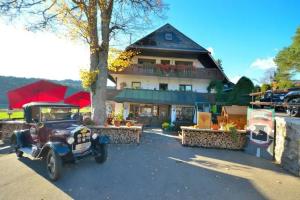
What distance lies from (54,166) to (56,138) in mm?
1126

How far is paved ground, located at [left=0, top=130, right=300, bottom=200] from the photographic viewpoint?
518cm

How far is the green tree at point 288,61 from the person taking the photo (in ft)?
64.4

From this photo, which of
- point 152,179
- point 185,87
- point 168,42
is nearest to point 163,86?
point 185,87

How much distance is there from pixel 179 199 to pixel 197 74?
18.9 meters

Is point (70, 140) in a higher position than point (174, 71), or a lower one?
lower

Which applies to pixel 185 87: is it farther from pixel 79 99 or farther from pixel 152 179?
pixel 152 179

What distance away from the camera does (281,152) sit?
8.55m

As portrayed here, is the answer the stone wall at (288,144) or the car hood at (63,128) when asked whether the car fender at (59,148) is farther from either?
the stone wall at (288,144)

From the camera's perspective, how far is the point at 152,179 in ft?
20.2

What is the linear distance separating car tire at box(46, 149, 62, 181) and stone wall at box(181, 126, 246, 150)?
6.72m

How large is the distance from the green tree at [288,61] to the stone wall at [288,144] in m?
12.5

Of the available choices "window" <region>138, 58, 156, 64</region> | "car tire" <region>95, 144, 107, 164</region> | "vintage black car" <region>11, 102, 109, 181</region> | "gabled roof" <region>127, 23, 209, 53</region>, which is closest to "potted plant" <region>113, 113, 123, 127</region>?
"vintage black car" <region>11, 102, 109, 181</region>

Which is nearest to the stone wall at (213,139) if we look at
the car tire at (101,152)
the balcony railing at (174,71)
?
the car tire at (101,152)

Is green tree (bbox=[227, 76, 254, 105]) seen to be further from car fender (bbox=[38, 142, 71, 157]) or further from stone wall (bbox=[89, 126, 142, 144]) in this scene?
car fender (bbox=[38, 142, 71, 157])
